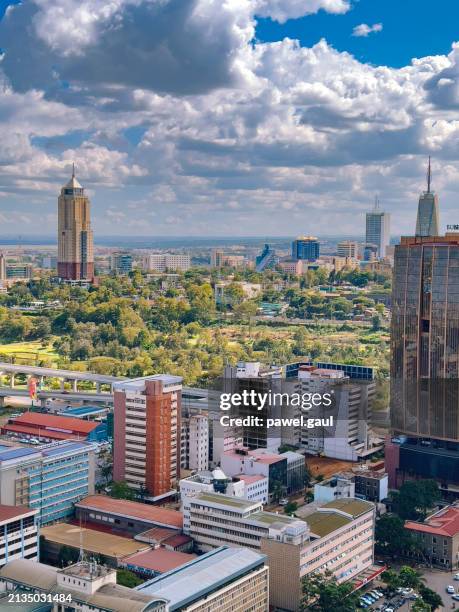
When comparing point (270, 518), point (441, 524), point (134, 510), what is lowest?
point (441, 524)

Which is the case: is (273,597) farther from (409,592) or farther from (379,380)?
(379,380)

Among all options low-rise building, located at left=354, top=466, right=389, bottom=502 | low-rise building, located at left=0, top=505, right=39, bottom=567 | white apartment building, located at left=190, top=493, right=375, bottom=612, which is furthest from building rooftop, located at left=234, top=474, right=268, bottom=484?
low-rise building, located at left=0, top=505, right=39, bottom=567

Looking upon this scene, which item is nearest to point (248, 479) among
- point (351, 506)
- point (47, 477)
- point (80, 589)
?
point (351, 506)

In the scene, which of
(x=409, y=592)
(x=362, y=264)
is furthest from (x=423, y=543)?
(x=362, y=264)

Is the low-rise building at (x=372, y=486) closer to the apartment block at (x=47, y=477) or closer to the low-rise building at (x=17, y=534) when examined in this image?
the apartment block at (x=47, y=477)

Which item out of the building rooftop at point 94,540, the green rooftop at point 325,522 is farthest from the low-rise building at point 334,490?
the building rooftop at point 94,540

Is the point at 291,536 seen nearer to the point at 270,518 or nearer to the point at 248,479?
the point at 270,518
